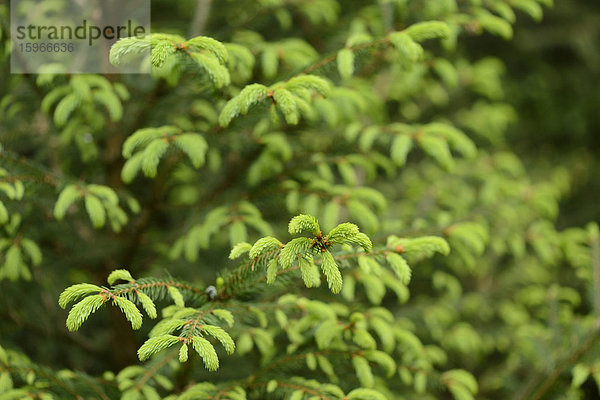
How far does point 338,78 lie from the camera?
2422 mm

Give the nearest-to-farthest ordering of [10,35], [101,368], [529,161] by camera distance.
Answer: [10,35] < [101,368] < [529,161]

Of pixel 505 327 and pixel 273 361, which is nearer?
pixel 273 361

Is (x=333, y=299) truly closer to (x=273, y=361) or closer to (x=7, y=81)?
(x=273, y=361)

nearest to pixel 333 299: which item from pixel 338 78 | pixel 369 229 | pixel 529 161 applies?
pixel 369 229

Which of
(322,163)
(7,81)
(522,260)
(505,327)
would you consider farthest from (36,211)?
(522,260)

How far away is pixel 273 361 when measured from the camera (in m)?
1.86

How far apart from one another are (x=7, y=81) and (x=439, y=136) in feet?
6.55

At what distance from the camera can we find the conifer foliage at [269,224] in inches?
64.3

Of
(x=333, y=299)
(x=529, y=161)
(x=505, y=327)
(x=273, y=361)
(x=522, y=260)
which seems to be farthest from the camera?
(x=529, y=161)

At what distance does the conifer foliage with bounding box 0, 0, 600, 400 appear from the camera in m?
1.63

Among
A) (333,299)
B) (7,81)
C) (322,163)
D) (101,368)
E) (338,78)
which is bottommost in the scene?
(101,368)

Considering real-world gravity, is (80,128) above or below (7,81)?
below

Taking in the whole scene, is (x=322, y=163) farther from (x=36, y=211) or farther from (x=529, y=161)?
(x=529, y=161)

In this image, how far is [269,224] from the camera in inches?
99.2
